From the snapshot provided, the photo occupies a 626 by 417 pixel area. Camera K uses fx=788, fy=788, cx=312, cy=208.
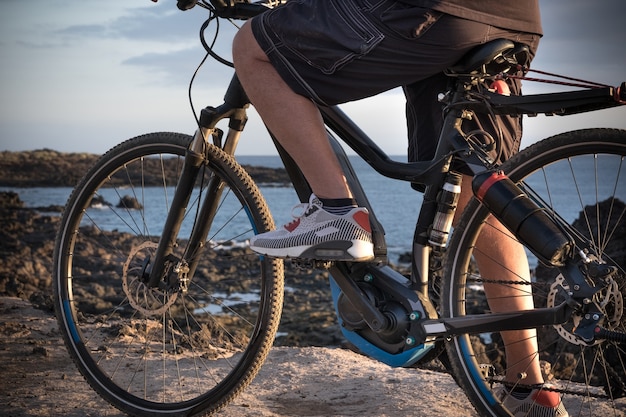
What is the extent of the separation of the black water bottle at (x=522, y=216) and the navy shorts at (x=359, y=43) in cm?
46

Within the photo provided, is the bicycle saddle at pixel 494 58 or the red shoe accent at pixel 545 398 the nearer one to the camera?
the bicycle saddle at pixel 494 58

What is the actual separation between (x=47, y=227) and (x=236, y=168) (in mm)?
14613

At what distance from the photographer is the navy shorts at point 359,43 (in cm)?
268

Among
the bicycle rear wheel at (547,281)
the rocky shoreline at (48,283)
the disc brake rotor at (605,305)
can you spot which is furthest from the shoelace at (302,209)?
the rocky shoreline at (48,283)

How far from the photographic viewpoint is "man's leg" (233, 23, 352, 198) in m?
2.90

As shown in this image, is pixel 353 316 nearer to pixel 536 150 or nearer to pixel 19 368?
pixel 536 150

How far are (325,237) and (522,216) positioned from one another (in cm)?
72

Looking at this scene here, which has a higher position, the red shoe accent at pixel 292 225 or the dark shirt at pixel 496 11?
the dark shirt at pixel 496 11

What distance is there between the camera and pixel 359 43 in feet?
8.89

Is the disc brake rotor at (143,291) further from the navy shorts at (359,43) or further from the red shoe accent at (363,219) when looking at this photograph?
the navy shorts at (359,43)

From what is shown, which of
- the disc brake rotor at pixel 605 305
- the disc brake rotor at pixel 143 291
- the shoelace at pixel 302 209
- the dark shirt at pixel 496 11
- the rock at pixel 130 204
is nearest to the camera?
the disc brake rotor at pixel 605 305

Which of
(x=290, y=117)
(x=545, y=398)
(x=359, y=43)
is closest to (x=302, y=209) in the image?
(x=290, y=117)

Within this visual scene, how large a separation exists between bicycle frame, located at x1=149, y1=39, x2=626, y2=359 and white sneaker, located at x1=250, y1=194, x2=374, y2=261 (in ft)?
0.35

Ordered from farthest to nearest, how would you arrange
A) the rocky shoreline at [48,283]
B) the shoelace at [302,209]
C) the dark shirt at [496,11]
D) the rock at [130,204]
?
the rocky shoreline at [48,283] < the rock at [130,204] < the shoelace at [302,209] < the dark shirt at [496,11]
